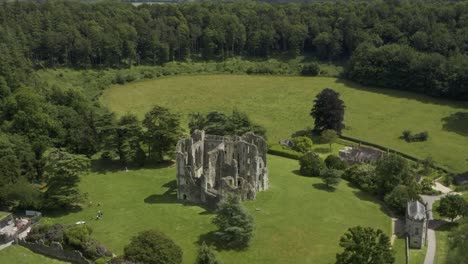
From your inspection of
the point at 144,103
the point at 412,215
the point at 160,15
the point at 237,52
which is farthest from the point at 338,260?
the point at 160,15

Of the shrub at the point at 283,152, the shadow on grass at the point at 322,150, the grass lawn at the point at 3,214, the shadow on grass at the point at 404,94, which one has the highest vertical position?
the shadow on grass at the point at 404,94

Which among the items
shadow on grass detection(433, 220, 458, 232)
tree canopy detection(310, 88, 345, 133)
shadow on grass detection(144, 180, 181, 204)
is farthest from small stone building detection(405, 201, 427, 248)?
tree canopy detection(310, 88, 345, 133)

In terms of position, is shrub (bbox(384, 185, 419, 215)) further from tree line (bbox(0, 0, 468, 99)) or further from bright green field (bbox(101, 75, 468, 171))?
tree line (bbox(0, 0, 468, 99))

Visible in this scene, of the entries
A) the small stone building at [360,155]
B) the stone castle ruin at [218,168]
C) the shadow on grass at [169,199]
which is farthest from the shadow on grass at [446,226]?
the shadow on grass at [169,199]

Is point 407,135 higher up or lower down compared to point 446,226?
higher up

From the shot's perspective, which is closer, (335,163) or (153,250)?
(153,250)

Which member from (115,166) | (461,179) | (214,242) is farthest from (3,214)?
(461,179)

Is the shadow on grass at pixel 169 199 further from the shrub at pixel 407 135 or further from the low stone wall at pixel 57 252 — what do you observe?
the shrub at pixel 407 135

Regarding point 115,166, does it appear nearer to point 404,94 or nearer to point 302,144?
point 302,144
